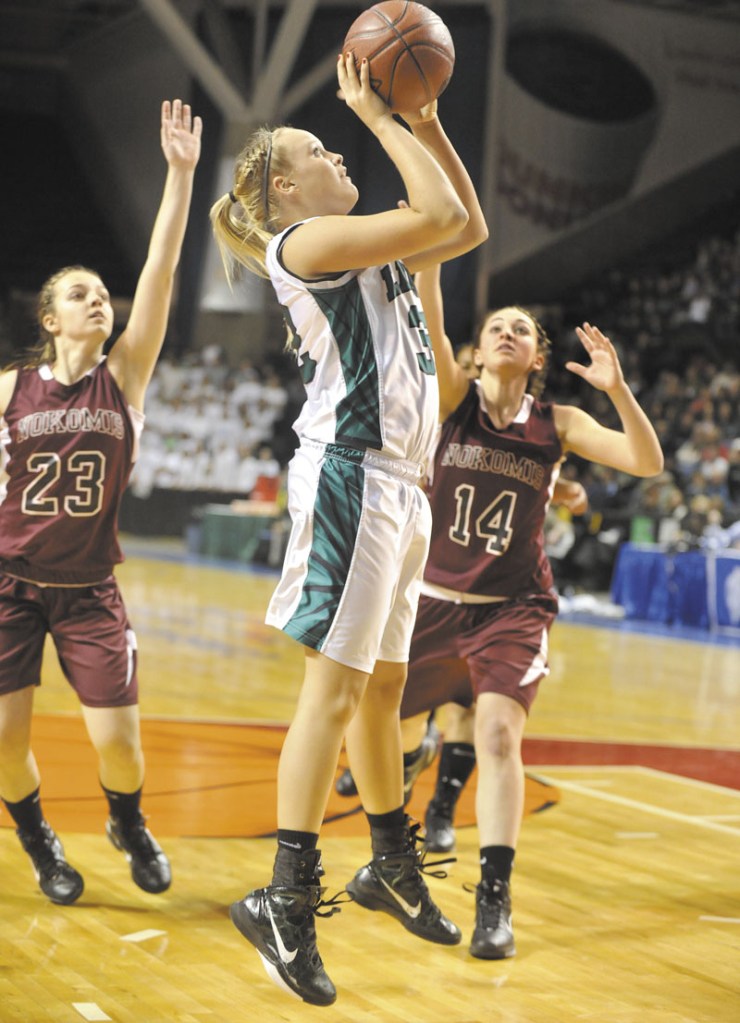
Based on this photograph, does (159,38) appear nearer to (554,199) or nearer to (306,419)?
(554,199)

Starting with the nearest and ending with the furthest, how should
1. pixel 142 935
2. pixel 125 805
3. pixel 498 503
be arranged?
pixel 142 935
pixel 125 805
pixel 498 503

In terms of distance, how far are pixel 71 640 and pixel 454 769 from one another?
150 centimetres

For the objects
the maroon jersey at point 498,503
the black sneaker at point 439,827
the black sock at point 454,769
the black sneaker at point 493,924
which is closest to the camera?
the black sneaker at point 493,924

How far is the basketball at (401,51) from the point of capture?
9.14ft

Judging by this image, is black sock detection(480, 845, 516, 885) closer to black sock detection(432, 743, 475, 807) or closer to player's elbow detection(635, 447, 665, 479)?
black sock detection(432, 743, 475, 807)

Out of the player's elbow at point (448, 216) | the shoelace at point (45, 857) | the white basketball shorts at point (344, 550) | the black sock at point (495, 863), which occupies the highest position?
the player's elbow at point (448, 216)

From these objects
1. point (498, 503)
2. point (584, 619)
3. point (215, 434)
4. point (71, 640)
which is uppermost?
point (215, 434)

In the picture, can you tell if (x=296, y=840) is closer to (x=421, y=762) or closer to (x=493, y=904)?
(x=493, y=904)

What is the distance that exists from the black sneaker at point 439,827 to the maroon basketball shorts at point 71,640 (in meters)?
1.24

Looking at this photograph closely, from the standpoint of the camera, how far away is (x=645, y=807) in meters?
5.38

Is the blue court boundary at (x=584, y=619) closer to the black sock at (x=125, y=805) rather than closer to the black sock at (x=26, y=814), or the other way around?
the black sock at (x=125, y=805)

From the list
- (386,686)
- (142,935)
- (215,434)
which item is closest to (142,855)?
(142,935)

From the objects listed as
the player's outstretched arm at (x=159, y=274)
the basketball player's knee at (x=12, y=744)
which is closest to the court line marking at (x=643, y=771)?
the basketball player's knee at (x=12, y=744)

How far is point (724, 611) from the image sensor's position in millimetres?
12594
